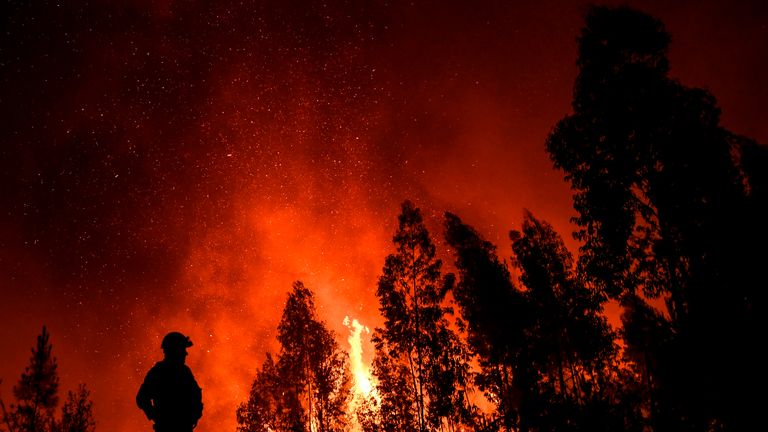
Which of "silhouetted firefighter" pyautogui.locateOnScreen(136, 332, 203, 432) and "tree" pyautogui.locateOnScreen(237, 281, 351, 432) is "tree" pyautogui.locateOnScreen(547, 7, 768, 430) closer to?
"silhouetted firefighter" pyautogui.locateOnScreen(136, 332, 203, 432)

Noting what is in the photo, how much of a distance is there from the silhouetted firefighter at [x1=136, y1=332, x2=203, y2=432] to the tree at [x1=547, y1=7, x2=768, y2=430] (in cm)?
1265

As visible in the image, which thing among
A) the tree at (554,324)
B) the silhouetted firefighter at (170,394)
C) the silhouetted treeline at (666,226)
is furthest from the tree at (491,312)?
the silhouetted firefighter at (170,394)

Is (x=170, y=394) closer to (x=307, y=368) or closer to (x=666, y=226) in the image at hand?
(x=666, y=226)

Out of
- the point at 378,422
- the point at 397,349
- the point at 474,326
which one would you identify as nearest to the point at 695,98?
the point at 474,326

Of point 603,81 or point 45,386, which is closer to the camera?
point 603,81

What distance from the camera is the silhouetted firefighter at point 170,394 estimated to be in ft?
19.0

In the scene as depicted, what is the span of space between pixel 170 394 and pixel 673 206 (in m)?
13.4

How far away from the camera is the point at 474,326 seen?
28.3m

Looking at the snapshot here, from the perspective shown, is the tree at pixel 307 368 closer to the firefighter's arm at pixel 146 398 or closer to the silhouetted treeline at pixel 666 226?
the silhouetted treeline at pixel 666 226

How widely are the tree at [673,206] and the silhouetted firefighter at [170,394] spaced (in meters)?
12.6

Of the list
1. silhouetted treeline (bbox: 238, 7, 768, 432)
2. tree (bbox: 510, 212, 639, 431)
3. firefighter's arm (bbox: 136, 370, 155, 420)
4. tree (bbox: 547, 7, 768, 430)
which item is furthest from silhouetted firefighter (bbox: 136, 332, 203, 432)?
tree (bbox: 510, 212, 639, 431)

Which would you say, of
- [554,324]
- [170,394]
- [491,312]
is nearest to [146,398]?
[170,394]

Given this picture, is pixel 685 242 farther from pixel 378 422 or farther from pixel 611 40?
pixel 378 422

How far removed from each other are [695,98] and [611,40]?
3160mm
